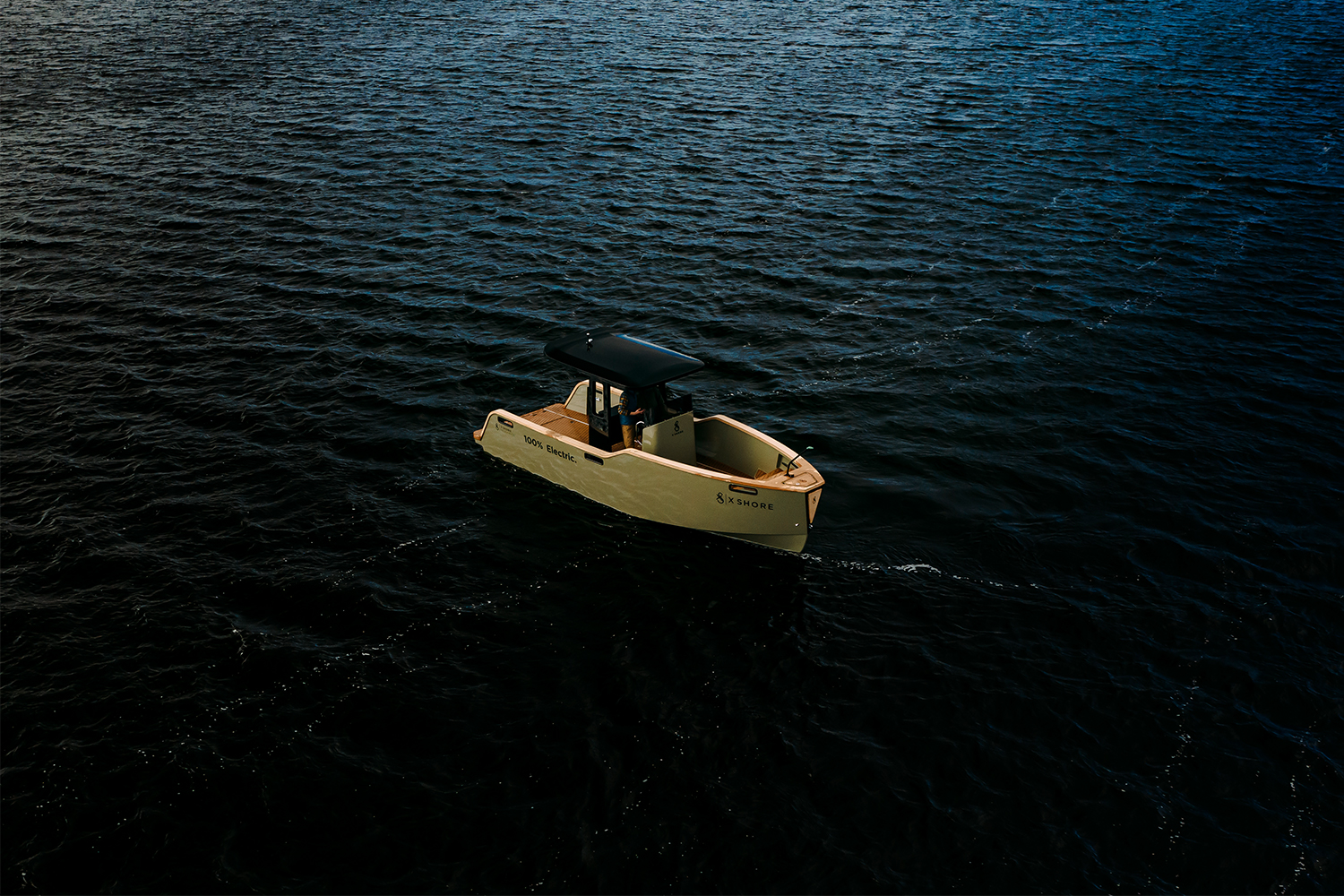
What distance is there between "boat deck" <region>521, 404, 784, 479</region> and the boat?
0.04 metres

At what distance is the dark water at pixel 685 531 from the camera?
15570 millimetres

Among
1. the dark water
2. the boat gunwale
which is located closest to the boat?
the boat gunwale

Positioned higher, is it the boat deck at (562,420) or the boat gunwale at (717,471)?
the boat gunwale at (717,471)

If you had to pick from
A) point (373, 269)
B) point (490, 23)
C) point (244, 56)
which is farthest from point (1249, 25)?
point (244, 56)

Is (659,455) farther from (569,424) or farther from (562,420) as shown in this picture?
(562,420)

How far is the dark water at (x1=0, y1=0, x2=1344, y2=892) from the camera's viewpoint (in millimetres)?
15570

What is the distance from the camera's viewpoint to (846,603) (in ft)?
66.1

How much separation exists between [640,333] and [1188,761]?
2114 centimetres

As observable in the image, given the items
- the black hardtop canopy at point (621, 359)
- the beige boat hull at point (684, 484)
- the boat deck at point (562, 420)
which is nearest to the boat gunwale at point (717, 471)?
the beige boat hull at point (684, 484)

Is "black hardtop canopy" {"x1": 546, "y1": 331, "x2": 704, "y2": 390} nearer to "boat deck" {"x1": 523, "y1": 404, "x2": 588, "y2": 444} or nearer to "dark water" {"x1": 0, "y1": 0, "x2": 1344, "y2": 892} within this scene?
"boat deck" {"x1": 523, "y1": 404, "x2": 588, "y2": 444}

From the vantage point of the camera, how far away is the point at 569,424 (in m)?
25.0

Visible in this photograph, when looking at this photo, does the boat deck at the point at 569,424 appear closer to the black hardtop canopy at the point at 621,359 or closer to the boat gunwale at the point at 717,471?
the boat gunwale at the point at 717,471

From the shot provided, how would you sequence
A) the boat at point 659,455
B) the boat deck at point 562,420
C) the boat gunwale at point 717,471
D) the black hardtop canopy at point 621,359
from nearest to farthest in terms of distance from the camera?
the boat gunwale at point 717,471 → the boat at point 659,455 → the black hardtop canopy at point 621,359 → the boat deck at point 562,420

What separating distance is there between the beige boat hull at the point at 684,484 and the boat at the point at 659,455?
3 cm
